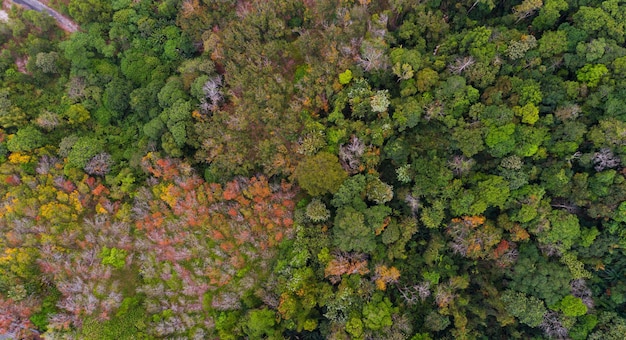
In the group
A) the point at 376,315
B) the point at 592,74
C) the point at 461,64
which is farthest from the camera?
the point at 461,64

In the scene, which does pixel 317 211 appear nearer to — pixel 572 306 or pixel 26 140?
pixel 572 306

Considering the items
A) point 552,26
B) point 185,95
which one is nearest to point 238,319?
point 185,95

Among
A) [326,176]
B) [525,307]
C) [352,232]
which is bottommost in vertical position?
[525,307]

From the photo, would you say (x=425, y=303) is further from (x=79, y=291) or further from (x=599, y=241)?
(x=79, y=291)

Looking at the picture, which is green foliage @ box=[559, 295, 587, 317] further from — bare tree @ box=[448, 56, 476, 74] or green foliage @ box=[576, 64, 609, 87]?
bare tree @ box=[448, 56, 476, 74]

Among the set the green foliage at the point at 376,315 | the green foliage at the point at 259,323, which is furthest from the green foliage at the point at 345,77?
the green foliage at the point at 259,323

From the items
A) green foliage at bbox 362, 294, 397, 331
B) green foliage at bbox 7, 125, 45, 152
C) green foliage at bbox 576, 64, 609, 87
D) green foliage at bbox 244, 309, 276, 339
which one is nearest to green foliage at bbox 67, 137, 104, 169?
green foliage at bbox 7, 125, 45, 152

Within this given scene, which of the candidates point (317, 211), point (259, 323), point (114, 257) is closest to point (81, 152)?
point (114, 257)

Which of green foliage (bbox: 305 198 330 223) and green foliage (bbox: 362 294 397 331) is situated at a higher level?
green foliage (bbox: 305 198 330 223)
